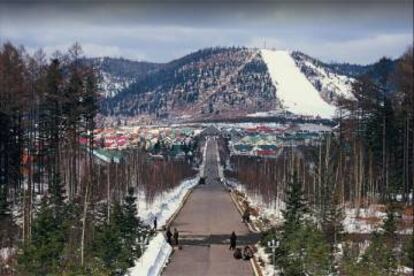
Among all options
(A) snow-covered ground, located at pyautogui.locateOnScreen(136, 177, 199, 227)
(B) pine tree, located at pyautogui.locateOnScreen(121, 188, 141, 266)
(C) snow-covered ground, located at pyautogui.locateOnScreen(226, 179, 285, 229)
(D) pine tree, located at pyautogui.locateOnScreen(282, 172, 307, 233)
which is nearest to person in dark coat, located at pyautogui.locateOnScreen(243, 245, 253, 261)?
(D) pine tree, located at pyautogui.locateOnScreen(282, 172, 307, 233)

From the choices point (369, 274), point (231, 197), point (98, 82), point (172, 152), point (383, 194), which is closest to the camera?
point (369, 274)

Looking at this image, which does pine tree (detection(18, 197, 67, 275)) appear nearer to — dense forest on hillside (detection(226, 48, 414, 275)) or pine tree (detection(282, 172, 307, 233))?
dense forest on hillside (detection(226, 48, 414, 275))

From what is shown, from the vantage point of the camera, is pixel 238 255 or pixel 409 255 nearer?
pixel 409 255

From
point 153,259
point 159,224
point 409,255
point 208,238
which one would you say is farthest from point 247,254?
point 159,224

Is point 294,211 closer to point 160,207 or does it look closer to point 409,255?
point 409,255

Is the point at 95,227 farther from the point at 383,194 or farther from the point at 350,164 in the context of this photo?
the point at 350,164

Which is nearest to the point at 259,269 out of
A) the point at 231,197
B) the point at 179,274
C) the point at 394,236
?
the point at 179,274
